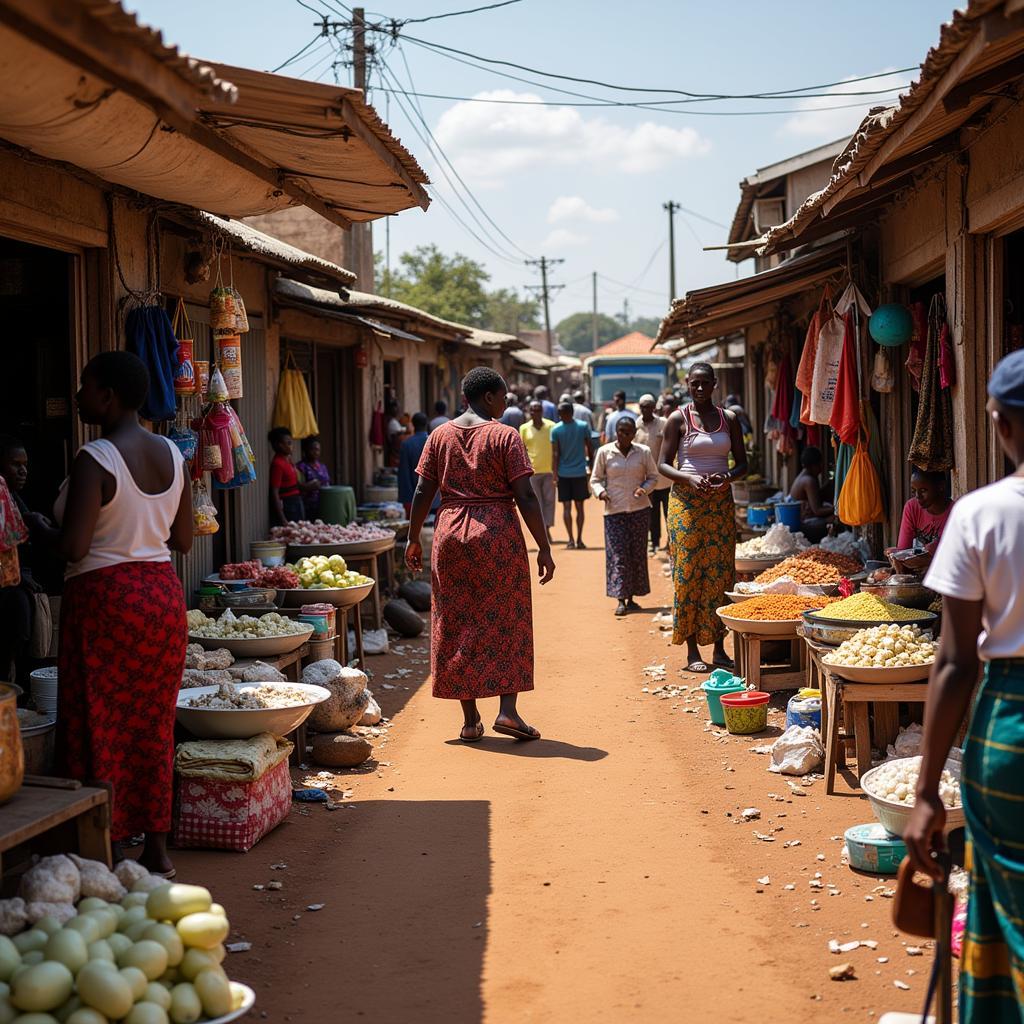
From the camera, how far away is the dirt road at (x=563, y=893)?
420 centimetres

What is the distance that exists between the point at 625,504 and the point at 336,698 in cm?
519

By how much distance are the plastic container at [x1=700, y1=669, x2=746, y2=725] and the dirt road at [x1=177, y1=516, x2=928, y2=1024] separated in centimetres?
22

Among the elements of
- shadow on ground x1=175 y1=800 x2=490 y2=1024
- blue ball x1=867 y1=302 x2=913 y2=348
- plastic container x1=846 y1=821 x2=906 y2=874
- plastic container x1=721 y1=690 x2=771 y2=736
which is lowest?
shadow on ground x1=175 y1=800 x2=490 y2=1024

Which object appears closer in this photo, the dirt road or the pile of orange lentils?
the dirt road

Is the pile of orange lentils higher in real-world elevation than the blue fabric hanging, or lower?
lower

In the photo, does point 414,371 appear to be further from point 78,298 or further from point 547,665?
point 78,298

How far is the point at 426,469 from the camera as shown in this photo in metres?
7.68

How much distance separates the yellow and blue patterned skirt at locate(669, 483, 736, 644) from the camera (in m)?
9.16

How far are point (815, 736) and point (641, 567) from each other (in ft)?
19.1

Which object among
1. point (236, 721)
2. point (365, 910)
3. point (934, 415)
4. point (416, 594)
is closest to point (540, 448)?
point (416, 594)

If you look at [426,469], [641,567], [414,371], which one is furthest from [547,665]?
[414,371]

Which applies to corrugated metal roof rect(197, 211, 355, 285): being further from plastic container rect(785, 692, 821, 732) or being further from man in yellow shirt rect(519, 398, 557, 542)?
man in yellow shirt rect(519, 398, 557, 542)

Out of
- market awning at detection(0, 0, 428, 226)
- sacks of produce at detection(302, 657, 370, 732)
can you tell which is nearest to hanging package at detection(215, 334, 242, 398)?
market awning at detection(0, 0, 428, 226)

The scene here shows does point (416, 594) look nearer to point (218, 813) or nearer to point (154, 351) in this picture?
point (154, 351)
